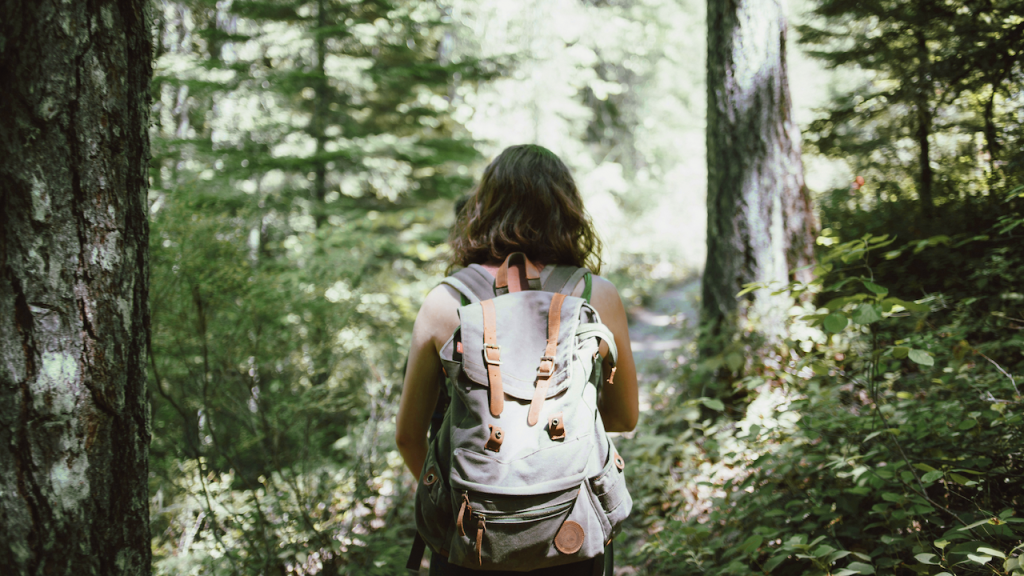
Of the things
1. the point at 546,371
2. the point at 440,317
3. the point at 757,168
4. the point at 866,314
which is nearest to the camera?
the point at 546,371

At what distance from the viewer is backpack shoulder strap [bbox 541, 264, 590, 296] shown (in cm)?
153

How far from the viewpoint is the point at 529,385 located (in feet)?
4.34

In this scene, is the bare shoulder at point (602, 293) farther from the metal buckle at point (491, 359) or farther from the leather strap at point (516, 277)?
the metal buckle at point (491, 359)

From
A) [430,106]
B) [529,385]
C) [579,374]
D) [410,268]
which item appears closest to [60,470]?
[529,385]

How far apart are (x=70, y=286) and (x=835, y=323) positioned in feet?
7.87

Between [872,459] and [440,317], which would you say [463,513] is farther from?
[872,459]

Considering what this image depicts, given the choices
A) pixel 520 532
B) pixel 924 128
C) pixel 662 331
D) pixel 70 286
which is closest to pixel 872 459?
pixel 520 532

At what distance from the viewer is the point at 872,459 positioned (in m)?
2.35

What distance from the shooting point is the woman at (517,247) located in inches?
60.5

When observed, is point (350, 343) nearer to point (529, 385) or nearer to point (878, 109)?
point (529, 385)

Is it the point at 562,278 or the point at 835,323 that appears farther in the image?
the point at 835,323

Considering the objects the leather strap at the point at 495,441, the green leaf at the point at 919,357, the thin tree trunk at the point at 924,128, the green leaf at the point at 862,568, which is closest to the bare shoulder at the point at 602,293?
the leather strap at the point at 495,441

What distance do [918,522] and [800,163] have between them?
89.5 inches

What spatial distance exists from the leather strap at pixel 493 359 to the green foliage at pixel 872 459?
4.12 feet
